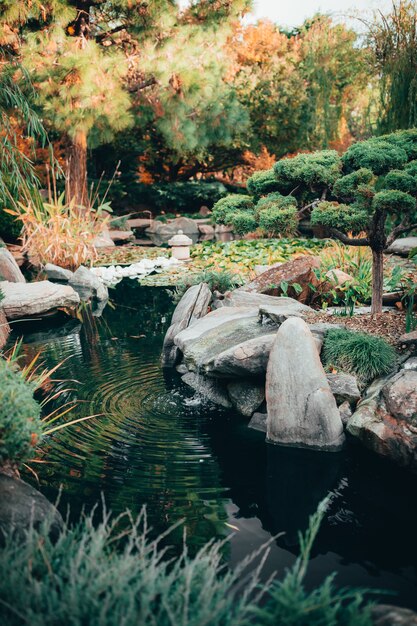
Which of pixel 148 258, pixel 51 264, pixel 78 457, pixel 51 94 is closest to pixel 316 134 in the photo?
pixel 148 258

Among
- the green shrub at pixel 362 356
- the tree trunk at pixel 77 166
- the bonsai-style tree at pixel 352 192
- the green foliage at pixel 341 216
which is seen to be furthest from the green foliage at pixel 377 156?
the tree trunk at pixel 77 166

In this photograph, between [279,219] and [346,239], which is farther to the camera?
[346,239]

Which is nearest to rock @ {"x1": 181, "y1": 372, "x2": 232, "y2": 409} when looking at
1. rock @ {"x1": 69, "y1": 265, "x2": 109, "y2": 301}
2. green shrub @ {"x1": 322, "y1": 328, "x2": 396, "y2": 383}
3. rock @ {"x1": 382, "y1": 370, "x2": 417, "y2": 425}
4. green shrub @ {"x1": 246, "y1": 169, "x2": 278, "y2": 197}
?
green shrub @ {"x1": 322, "y1": 328, "x2": 396, "y2": 383}

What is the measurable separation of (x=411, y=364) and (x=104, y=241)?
10.7 meters

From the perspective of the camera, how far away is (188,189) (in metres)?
19.1

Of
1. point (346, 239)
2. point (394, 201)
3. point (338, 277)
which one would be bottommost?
point (338, 277)

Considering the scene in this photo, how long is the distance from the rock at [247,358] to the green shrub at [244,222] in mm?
1297

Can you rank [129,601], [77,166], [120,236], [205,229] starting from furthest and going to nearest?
[205,229] → [120,236] → [77,166] → [129,601]

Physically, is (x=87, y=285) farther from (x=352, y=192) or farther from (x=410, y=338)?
(x=410, y=338)

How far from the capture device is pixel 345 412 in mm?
3816

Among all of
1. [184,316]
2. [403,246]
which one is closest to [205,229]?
[403,246]

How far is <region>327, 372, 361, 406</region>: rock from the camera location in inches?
154

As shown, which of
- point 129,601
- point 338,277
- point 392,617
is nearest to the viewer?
point 129,601

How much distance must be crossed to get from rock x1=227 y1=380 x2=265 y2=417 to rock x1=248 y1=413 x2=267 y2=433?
13cm
